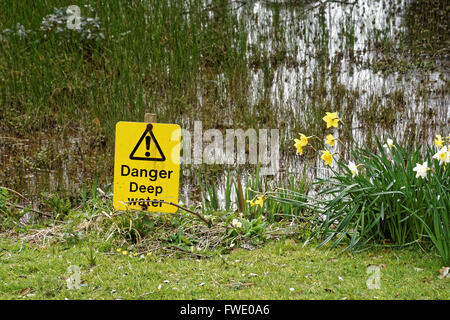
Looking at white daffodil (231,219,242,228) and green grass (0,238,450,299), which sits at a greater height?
white daffodil (231,219,242,228)

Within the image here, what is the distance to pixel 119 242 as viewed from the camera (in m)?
3.59

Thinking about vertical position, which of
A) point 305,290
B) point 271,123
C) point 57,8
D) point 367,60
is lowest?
point 305,290

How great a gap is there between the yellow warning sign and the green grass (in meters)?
0.45

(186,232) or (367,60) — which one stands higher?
(367,60)

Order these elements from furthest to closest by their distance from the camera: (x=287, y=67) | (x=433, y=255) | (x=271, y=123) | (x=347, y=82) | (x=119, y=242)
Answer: (x=287, y=67) < (x=347, y=82) < (x=271, y=123) < (x=119, y=242) < (x=433, y=255)

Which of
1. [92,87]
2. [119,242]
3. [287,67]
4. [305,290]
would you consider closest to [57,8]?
[92,87]

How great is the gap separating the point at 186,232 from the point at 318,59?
4.82 metres

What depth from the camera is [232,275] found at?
120 inches

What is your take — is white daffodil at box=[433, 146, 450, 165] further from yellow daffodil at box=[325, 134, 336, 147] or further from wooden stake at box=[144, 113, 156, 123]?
wooden stake at box=[144, 113, 156, 123]

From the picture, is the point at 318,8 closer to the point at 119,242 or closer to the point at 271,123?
the point at 271,123

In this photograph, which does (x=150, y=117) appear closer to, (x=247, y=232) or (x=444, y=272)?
(x=247, y=232)

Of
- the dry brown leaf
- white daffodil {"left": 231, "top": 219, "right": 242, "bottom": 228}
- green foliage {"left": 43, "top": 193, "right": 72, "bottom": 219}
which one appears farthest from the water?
the dry brown leaf

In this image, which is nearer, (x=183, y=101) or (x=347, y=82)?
(x=183, y=101)

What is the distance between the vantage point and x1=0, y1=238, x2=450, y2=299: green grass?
9.11 feet
